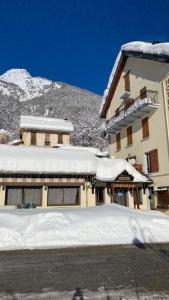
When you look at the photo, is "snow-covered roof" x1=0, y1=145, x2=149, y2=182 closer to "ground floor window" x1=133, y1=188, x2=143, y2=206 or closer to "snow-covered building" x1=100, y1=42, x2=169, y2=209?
"ground floor window" x1=133, y1=188, x2=143, y2=206

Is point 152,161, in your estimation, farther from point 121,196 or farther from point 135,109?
point 135,109

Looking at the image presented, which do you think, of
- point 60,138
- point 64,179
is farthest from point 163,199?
point 60,138

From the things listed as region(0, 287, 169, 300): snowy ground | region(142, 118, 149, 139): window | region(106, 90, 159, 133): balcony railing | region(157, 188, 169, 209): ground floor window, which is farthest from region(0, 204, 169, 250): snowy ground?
region(106, 90, 159, 133): balcony railing

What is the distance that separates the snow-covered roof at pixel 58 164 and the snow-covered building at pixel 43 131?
15.2 m

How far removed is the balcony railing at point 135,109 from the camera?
22705mm

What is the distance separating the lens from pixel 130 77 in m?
27.9

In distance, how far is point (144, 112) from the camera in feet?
79.5

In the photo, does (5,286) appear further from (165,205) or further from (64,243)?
(165,205)

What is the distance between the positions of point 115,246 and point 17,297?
21.3ft

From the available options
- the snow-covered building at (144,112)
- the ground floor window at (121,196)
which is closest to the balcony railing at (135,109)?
the snow-covered building at (144,112)

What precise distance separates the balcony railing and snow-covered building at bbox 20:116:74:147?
1087 cm

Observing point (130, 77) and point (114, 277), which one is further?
point (130, 77)

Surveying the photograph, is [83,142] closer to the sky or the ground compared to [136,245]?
closer to the sky

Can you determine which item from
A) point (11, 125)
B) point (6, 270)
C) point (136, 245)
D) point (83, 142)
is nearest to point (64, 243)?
point (136, 245)
